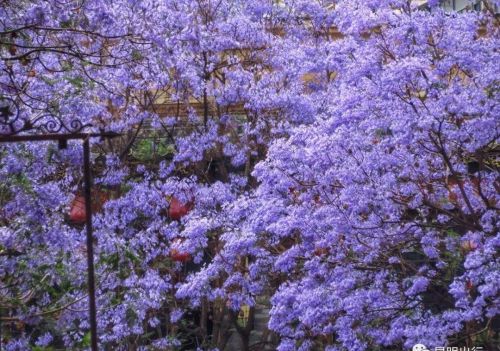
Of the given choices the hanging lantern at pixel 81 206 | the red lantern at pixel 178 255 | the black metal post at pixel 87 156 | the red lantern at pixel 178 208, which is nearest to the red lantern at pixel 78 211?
the hanging lantern at pixel 81 206

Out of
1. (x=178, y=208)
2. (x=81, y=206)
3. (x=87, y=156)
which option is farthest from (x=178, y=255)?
(x=87, y=156)

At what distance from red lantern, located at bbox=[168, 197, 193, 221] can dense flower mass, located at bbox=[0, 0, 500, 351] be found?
3cm

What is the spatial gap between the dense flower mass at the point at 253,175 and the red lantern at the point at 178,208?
0.03m

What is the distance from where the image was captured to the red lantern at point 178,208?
1097cm

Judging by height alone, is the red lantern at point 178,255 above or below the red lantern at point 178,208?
below

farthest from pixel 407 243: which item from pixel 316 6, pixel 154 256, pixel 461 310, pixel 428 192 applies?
pixel 316 6

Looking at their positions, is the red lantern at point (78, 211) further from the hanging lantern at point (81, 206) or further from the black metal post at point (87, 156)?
the black metal post at point (87, 156)

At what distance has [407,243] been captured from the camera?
8.48 metres

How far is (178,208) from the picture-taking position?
10984 mm

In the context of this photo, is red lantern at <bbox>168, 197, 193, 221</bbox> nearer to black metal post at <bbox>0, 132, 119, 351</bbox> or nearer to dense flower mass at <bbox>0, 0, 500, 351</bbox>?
dense flower mass at <bbox>0, 0, 500, 351</bbox>

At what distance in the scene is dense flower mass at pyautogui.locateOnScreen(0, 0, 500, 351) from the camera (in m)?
7.43

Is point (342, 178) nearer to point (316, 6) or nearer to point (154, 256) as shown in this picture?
point (154, 256)

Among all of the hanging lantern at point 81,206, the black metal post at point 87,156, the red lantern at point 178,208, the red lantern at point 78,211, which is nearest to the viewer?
the black metal post at point 87,156

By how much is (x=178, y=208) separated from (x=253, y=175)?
160cm
